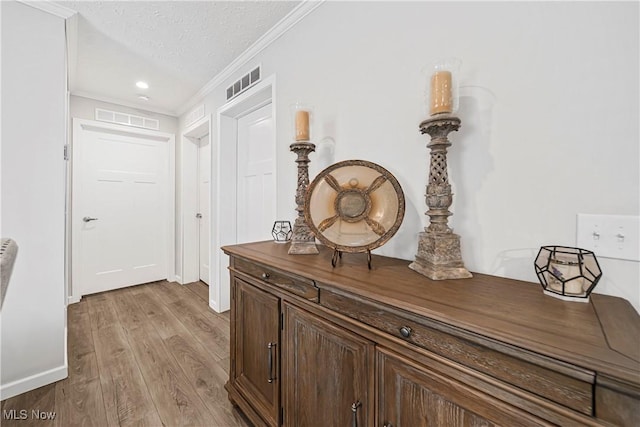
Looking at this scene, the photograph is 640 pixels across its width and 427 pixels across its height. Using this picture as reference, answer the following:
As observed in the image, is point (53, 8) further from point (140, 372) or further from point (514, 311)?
point (514, 311)

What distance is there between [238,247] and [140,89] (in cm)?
262

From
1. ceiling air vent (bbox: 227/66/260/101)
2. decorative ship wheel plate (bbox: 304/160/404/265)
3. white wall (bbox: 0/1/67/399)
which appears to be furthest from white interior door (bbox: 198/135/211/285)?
decorative ship wheel plate (bbox: 304/160/404/265)

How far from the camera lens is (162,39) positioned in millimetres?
1990

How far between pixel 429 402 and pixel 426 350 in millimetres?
127

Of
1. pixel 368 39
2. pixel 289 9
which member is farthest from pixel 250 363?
pixel 289 9

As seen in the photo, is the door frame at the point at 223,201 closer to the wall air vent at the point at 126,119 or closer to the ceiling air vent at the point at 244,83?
the ceiling air vent at the point at 244,83

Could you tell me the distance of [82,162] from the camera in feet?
9.93

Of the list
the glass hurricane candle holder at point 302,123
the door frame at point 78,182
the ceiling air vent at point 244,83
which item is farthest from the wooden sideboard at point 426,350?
the door frame at point 78,182

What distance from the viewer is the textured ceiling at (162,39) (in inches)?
66.4

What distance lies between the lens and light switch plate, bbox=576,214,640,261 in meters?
0.71

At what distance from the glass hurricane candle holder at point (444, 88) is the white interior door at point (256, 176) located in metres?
1.48

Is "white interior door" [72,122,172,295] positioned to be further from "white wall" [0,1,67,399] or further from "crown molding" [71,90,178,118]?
"white wall" [0,1,67,399]

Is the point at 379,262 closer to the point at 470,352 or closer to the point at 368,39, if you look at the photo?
the point at 470,352

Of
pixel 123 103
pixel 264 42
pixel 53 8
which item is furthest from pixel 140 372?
pixel 123 103
